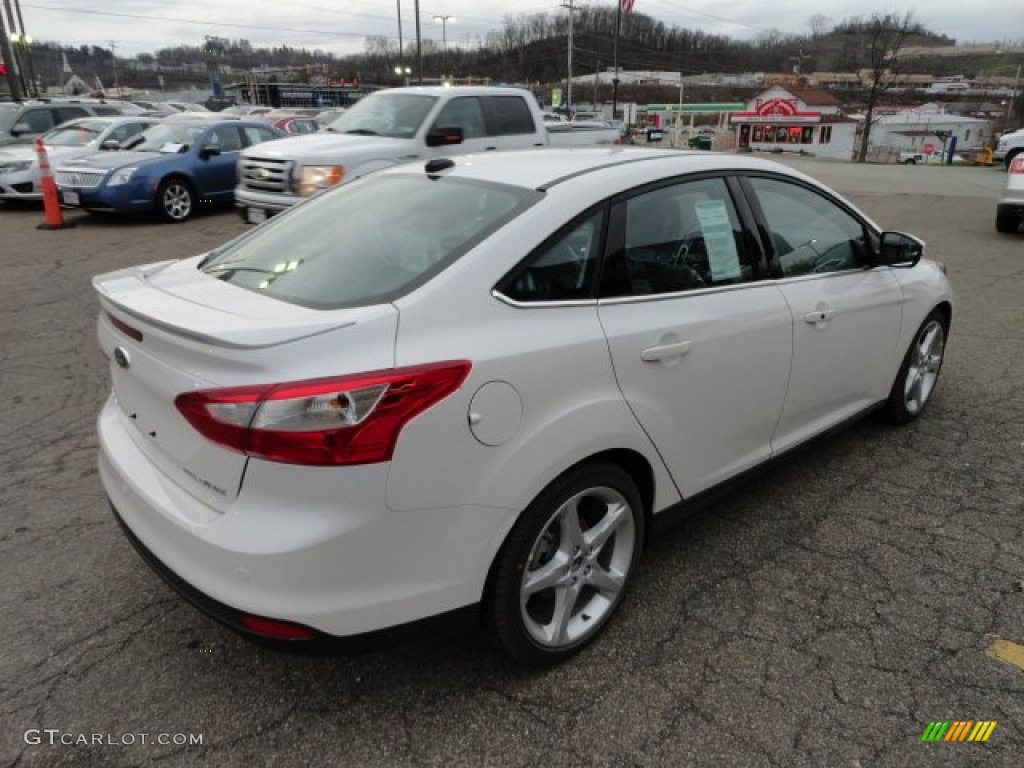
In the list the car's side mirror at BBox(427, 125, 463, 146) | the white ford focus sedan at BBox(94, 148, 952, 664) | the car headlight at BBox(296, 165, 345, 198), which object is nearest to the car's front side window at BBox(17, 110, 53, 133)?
the car headlight at BBox(296, 165, 345, 198)

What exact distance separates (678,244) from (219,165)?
449 inches

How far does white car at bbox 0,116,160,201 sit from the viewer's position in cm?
1252

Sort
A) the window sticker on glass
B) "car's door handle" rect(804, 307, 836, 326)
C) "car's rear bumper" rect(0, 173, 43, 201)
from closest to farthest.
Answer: the window sticker on glass, "car's door handle" rect(804, 307, 836, 326), "car's rear bumper" rect(0, 173, 43, 201)

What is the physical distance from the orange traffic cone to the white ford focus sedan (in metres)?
9.63

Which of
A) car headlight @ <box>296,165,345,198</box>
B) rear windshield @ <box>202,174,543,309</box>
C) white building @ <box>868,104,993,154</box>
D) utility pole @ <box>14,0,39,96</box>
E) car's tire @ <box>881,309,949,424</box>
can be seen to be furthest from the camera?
white building @ <box>868,104,993,154</box>

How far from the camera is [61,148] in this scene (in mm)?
12984

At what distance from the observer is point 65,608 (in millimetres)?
2738

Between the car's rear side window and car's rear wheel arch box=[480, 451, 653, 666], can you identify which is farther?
the car's rear side window

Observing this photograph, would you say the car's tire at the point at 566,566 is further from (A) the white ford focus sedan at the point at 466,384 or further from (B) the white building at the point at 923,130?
(B) the white building at the point at 923,130

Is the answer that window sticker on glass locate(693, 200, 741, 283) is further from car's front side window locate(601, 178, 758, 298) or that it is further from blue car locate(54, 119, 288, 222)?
blue car locate(54, 119, 288, 222)

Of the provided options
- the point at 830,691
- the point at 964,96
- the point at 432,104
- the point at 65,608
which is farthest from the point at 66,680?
the point at 964,96

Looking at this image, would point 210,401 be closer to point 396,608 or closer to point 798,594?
point 396,608

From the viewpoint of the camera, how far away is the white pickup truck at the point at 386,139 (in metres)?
8.52

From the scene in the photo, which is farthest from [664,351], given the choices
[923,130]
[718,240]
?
[923,130]
